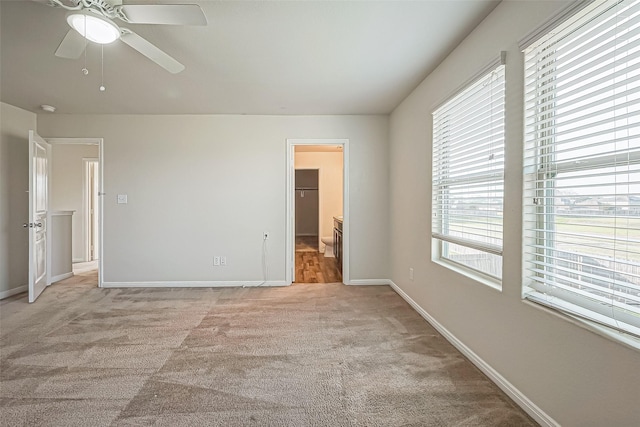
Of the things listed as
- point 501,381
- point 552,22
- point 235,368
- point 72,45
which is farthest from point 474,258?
point 72,45

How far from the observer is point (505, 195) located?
195 centimetres

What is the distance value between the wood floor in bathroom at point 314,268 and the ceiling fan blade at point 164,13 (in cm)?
364

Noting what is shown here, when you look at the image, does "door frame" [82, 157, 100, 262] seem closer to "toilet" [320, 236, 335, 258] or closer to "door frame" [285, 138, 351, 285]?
"door frame" [285, 138, 351, 285]

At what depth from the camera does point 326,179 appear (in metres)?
7.47

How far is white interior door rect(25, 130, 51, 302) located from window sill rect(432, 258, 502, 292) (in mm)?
4414

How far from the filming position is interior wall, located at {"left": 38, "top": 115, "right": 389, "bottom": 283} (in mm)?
4379

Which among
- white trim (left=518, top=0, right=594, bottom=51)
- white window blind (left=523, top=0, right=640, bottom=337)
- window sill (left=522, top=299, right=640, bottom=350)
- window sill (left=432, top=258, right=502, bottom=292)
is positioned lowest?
window sill (left=522, top=299, right=640, bottom=350)

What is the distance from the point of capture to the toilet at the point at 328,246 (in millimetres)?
6914

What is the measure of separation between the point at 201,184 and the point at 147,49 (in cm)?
251

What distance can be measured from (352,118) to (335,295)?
7.88ft

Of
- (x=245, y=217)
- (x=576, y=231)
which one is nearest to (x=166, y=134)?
(x=245, y=217)

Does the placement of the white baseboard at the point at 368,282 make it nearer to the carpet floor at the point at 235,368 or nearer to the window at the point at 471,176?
the carpet floor at the point at 235,368

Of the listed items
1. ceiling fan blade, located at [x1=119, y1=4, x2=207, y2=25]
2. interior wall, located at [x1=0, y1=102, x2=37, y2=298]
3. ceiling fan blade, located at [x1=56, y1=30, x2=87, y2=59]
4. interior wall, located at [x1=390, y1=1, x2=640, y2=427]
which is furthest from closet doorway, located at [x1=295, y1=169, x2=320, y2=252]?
ceiling fan blade, located at [x1=119, y1=4, x2=207, y2=25]

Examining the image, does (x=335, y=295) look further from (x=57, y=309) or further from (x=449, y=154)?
(x=57, y=309)
